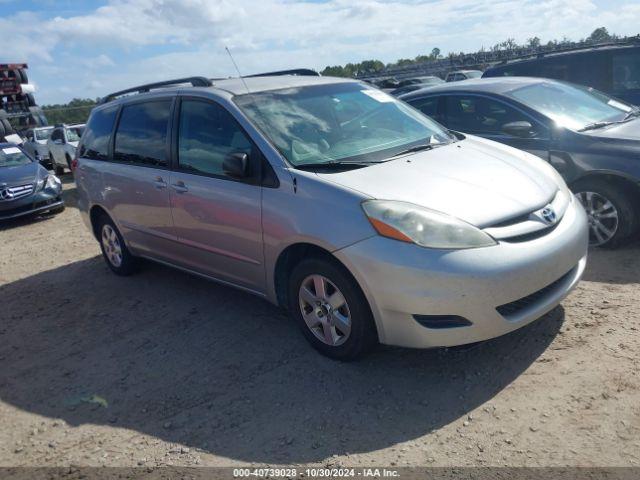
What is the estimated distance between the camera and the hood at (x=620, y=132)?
5095 millimetres

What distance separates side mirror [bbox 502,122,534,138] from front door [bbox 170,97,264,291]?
287 centimetres

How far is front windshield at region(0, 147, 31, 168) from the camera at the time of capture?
10609 mm

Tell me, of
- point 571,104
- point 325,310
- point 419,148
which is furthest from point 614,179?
point 325,310

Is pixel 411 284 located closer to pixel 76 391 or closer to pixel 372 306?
pixel 372 306

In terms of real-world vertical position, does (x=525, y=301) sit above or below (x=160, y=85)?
below

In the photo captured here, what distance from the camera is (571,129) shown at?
17.6 ft

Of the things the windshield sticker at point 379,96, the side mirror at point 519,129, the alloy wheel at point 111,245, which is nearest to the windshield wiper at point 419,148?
the windshield sticker at point 379,96

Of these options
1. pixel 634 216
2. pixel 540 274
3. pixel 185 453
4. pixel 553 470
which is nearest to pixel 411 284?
pixel 540 274

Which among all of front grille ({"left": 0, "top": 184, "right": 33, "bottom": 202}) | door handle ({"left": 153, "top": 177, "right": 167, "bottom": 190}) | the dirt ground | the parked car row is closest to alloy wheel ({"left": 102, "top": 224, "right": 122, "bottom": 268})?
the dirt ground

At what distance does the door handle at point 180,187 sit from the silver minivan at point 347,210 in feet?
0.05

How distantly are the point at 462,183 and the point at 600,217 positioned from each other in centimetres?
232

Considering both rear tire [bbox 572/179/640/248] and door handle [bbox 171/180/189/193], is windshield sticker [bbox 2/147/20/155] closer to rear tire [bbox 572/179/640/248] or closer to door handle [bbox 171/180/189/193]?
door handle [bbox 171/180/189/193]

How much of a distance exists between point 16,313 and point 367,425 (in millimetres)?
3960

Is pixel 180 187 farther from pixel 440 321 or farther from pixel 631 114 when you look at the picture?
pixel 631 114
